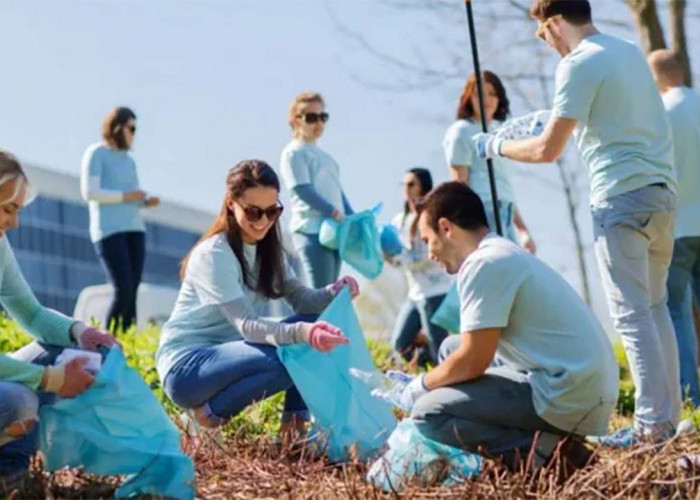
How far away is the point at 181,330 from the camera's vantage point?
231 inches

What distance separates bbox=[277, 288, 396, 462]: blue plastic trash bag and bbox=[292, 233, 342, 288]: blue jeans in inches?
91.5

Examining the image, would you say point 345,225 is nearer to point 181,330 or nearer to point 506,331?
point 181,330

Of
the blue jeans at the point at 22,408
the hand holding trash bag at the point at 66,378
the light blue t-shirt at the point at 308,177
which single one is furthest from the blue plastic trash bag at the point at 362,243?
the hand holding trash bag at the point at 66,378

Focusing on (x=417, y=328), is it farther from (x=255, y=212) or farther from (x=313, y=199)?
(x=255, y=212)

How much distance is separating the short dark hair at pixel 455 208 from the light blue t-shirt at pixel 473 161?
2665mm

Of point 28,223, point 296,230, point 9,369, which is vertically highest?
point 9,369

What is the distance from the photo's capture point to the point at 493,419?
16.1ft

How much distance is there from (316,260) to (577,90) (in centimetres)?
282

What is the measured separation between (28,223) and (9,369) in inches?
1682

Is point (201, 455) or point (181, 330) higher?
point (181, 330)

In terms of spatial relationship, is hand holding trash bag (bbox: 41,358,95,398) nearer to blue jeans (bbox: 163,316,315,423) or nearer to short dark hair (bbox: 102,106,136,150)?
blue jeans (bbox: 163,316,315,423)

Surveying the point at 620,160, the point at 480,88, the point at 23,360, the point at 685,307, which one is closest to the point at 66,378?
the point at 23,360

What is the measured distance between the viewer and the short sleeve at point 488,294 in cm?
478

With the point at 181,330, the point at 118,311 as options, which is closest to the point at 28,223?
the point at 118,311
